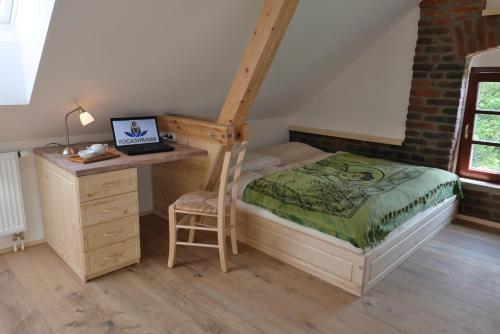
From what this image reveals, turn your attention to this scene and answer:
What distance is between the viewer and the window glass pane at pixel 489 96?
11.2ft

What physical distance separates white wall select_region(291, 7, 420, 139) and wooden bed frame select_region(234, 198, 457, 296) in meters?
1.16

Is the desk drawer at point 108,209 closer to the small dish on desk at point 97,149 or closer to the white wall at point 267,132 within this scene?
the small dish on desk at point 97,149

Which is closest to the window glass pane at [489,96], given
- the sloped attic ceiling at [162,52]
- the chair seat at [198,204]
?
the sloped attic ceiling at [162,52]

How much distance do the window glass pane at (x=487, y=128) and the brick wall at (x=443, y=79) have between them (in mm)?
197

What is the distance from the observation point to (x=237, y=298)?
2307 mm

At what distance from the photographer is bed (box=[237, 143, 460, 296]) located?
2.37 meters

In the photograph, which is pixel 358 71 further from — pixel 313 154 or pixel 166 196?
pixel 166 196

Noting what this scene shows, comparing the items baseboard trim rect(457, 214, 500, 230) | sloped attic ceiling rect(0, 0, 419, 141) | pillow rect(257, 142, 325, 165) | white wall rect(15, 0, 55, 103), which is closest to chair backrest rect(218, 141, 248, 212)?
sloped attic ceiling rect(0, 0, 419, 141)

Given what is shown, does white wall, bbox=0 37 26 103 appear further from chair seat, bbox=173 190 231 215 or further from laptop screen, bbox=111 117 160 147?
chair seat, bbox=173 190 231 215

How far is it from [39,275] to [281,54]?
2.44 metres

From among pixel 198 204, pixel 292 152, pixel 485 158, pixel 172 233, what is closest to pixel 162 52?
pixel 198 204

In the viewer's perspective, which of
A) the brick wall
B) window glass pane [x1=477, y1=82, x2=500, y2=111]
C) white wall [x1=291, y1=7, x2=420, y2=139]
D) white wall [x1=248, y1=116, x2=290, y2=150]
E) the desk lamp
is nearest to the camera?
the desk lamp

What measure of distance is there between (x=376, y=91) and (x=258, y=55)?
1.88 m

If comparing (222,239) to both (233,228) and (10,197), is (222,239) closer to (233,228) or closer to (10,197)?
(233,228)
